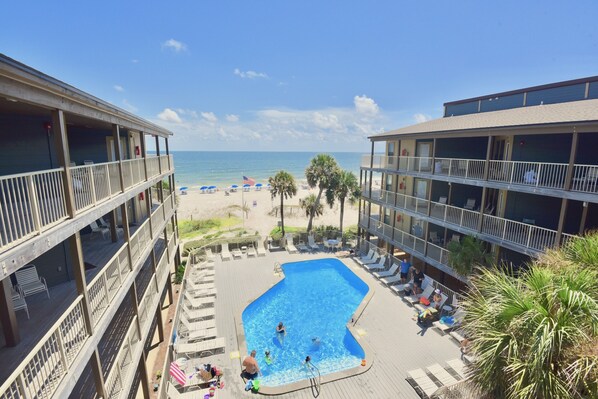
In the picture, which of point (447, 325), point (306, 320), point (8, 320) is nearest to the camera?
point (8, 320)

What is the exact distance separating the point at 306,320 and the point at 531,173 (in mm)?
13260

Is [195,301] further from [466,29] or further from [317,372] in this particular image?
[466,29]

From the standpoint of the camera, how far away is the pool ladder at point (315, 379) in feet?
35.4

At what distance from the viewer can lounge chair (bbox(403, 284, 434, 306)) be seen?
16672mm

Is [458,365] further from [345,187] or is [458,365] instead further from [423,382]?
[345,187]

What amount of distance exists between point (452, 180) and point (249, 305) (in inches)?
543

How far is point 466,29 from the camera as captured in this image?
1667 centimetres

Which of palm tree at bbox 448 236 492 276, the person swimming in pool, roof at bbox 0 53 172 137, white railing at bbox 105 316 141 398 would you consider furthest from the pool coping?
roof at bbox 0 53 172 137

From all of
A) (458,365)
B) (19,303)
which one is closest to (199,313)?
(19,303)

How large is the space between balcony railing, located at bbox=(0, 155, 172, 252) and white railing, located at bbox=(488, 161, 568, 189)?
52.8 ft

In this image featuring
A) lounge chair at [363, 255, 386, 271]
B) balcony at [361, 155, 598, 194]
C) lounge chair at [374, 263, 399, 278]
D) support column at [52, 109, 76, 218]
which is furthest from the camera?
lounge chair at [363, 255, 386, 271]

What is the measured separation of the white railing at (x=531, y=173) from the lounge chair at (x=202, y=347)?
610 inches

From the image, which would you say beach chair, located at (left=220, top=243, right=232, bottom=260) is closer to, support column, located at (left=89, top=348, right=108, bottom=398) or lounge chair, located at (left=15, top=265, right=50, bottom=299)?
lounge chair, located at (left=15, top=265, right=50, bottom=299)

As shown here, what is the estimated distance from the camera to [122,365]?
27.9 ft
